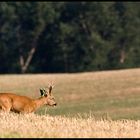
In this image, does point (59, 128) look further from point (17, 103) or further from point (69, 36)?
point (69, 36)

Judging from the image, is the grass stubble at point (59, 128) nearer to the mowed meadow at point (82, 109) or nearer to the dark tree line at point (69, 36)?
the mowed meadow at point (82, 109)

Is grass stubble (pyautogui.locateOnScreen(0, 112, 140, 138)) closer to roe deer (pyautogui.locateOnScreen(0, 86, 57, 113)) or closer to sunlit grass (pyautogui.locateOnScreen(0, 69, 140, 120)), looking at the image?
roe deer (pyautogui.locateOnScreen(0, 86, 57, 113))

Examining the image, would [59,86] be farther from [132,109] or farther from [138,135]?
[138,135]

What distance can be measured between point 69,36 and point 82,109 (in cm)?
4141

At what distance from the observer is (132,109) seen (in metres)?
36.6

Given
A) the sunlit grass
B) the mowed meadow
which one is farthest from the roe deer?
the sunlit grass

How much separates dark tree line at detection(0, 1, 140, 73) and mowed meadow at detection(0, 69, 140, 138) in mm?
22067

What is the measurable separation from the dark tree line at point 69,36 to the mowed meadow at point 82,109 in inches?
869

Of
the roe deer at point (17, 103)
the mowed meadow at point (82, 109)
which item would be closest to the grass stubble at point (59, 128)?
the mowed meadow at point (82, 109)

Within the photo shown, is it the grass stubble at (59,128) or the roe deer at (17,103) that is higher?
the roe deer at (17,103)

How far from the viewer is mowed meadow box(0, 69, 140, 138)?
15336 millimetres

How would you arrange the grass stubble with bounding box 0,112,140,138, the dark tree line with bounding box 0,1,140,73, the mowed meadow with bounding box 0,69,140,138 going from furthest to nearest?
the dark tree line with bounding box 0,1,140,73, the mowed meadow with bounding box 0,69,140,138, the grass stubble with bounding box 0,112,140,138

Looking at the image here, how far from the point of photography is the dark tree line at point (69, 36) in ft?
255

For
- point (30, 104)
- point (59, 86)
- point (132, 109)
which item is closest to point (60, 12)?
point (59, 86)
